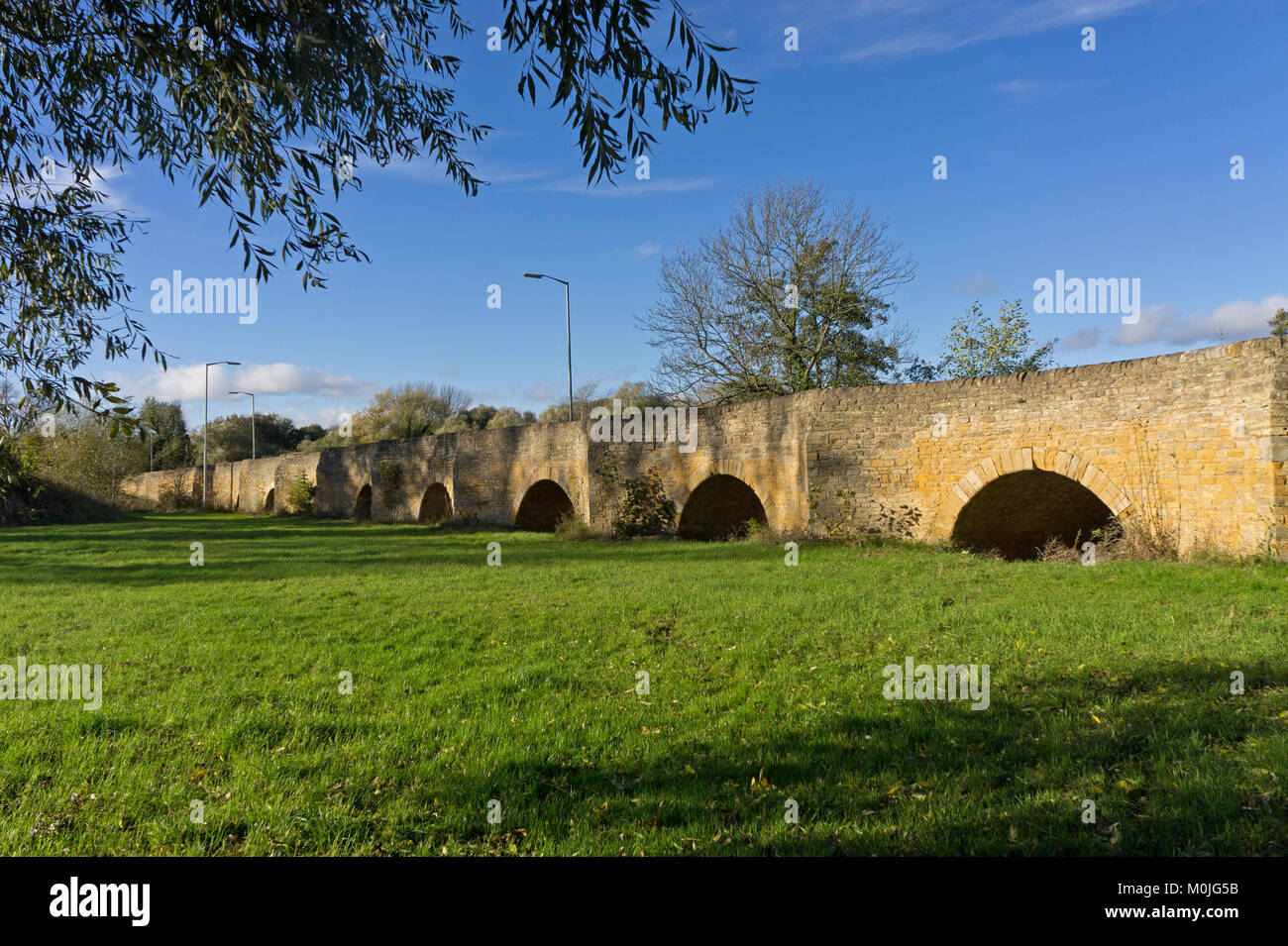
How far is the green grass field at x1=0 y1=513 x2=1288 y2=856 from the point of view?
3.08m

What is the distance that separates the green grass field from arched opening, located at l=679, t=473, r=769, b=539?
279 inches

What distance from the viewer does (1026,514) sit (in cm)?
1256

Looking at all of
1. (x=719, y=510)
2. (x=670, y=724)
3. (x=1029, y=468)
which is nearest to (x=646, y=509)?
(x=719, y=510)

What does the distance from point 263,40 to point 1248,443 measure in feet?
35.3

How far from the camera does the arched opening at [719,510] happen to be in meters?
16.0

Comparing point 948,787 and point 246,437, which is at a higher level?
point 246,437

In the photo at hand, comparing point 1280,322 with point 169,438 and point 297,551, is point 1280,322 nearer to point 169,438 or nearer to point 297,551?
point 297,551

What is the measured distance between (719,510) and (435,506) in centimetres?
1156

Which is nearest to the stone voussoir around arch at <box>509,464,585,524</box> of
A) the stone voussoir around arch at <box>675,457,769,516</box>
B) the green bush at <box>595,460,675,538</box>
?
the green bush at <box>595,460,675,538</box>

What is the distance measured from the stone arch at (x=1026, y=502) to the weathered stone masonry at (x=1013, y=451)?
0.03 metres

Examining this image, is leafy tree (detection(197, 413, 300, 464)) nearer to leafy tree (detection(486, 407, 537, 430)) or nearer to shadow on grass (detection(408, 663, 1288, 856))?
leafy tree (detection(486, 407, 537, 430))

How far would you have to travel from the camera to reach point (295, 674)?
5652mm

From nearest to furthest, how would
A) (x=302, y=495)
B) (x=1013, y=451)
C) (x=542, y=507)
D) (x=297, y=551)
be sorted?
1. (x=1013, y=451)
2. (x=297, y=551)
3. (x=542, y=507)
4. (x=302, y=495)
